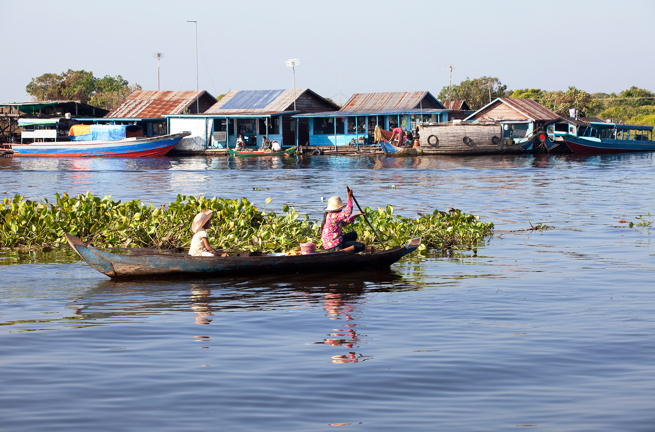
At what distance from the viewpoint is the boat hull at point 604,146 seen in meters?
47.2

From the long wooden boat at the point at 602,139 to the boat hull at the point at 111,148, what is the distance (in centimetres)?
2674

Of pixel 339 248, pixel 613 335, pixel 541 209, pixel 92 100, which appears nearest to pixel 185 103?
pixel 92 100

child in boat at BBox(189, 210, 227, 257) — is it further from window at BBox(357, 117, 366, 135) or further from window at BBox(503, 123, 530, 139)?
window at BBox(503, 123, 530, 139)

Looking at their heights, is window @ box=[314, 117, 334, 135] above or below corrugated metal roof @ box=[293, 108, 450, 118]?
below

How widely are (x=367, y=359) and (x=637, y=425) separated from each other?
7.46ft

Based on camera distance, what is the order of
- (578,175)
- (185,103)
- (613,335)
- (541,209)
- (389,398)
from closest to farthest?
(389,398)
(613,335)
(541,209)
(578,175)
(185,103)

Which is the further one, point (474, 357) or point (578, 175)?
point (578, 175)

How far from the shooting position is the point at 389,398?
514 cm

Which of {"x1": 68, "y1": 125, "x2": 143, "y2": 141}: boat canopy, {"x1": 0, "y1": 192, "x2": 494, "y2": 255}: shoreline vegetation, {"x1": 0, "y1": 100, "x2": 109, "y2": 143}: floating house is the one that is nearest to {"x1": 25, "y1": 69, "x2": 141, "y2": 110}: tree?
{"x1": 0, "y1": 100, "x2": 109, "y2": 143}: floating house

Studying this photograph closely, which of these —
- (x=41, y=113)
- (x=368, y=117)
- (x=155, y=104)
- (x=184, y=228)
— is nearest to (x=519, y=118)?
(x=368, y=117)

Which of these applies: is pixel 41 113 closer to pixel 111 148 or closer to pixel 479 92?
pixel 111 148

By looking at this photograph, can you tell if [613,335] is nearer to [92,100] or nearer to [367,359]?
[367,359]

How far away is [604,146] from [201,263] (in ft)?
146

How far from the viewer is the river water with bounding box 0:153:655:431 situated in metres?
4.83
